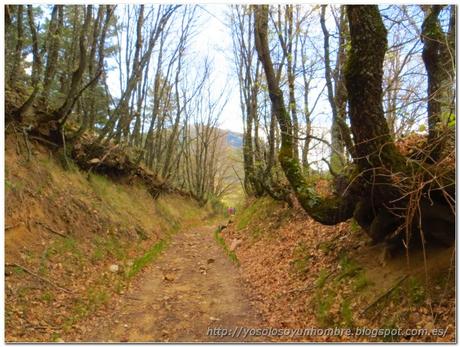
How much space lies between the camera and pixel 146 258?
9.77 m

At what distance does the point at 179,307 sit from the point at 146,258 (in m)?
3.42

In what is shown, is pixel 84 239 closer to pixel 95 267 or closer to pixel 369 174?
pixel 95 267

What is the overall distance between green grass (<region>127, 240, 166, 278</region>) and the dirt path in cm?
21

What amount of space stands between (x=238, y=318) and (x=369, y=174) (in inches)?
129

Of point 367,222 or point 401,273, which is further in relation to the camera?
point 367,222

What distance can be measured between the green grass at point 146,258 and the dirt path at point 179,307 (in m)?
0.21

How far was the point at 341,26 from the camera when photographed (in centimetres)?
985

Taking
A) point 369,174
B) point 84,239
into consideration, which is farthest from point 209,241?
point 369,174

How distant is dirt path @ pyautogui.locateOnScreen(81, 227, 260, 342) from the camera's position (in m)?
5.57

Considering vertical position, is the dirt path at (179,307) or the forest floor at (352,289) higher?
the forest floor at (352,289)

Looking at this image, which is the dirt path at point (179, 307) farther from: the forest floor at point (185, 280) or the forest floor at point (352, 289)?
the forest floor at point (352, 289)

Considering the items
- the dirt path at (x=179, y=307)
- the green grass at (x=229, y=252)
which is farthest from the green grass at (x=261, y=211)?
the dirt path at (x=179, y=307)

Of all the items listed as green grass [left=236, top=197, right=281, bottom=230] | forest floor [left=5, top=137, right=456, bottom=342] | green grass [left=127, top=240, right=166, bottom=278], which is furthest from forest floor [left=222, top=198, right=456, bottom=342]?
Result: green grass [left=236, top=197, right=281, bottom=230]

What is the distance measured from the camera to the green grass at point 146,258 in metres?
8.58
